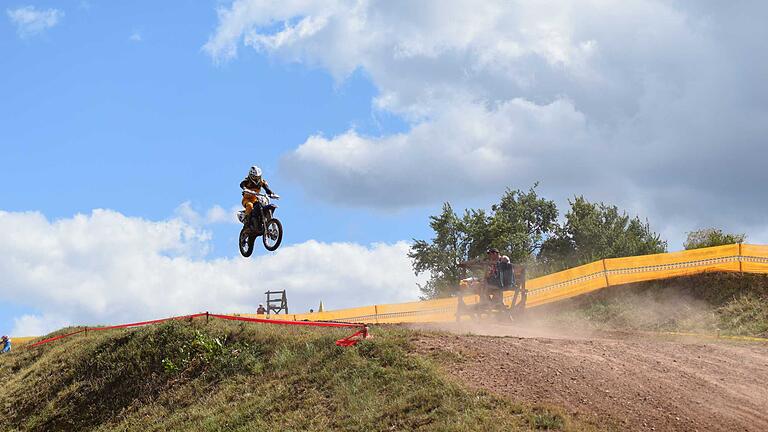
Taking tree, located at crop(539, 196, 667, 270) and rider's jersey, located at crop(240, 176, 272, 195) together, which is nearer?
rider's jersey, located at crop(240, 176, 272, 195)


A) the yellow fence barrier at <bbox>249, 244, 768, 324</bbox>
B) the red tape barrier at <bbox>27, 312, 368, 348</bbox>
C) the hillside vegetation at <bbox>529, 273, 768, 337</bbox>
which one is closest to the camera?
the red tape barrier at <bbox>27, 312, 368, 348</bbox>

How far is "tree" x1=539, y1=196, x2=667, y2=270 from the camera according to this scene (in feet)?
201

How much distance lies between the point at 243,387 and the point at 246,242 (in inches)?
267

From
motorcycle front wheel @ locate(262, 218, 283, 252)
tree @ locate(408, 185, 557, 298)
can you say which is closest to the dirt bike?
motorcycle front wheel @ locate(262, 218, 283, 252)

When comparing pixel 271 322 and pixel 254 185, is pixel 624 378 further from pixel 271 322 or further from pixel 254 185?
pixel 254 185

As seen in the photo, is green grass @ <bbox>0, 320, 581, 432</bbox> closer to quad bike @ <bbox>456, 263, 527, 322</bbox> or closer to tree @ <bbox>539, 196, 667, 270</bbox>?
quad bike @ <bbox>456, 263, 527, 322</bbox>

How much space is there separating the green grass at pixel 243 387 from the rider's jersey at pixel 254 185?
4.12 meters

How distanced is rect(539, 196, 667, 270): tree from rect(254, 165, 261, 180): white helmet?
1674 inches

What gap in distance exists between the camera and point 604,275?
31031mm

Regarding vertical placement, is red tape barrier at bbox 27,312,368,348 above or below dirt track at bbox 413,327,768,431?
above

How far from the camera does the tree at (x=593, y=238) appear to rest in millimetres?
61156

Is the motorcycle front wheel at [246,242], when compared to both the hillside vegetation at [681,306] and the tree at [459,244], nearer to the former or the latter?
the hillside vegetation at [681,306]

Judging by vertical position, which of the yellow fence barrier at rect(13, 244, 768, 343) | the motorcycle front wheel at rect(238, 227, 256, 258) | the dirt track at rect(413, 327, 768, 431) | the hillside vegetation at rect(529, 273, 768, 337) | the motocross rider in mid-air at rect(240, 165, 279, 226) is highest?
the motocross rider in mid-air at rect(240, 165, 279, 226)

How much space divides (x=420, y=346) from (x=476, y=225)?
46.3 metres
